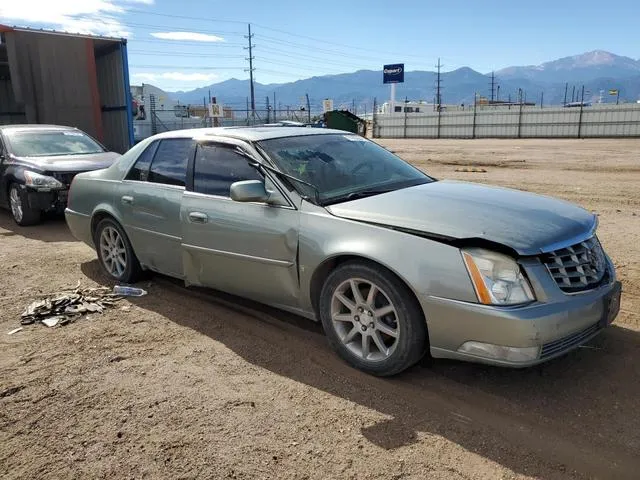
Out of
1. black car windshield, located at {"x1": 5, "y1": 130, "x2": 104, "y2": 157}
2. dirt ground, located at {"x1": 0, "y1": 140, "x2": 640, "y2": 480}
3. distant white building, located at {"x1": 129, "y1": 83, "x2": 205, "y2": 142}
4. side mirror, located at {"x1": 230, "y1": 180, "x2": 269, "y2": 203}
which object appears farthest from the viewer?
distant white building, located at {"x1": 129, "y1": 83, "x2": 205, "y2": 142}

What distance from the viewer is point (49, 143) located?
389 inches

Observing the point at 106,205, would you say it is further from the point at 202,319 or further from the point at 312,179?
the point at 312,179

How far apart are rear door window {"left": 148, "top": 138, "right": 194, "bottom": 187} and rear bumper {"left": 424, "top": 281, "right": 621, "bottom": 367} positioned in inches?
103

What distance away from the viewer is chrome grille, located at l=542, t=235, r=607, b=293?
10.2 feet

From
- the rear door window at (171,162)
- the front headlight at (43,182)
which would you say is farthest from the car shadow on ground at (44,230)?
the rear door window at (171,162)

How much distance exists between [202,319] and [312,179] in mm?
1578

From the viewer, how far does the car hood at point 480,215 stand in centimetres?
314

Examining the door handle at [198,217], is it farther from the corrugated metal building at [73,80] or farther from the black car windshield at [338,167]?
the corrugated metal building at [73,80]

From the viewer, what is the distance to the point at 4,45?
14.5m

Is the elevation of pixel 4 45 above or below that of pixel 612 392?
above

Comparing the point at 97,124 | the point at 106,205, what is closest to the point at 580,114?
the point at 97,124

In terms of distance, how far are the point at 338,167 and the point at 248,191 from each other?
825 mm

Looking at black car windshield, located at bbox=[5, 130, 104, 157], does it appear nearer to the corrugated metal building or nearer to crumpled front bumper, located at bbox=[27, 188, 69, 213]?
crumpled front bumper, located at bbox=[27, 188, 69, 213]

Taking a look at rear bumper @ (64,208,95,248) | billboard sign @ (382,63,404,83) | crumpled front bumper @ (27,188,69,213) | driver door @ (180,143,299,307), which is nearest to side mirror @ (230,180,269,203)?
driver door @ (180,143,299,307)
